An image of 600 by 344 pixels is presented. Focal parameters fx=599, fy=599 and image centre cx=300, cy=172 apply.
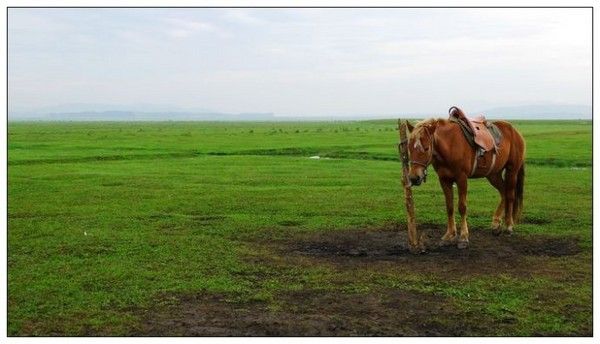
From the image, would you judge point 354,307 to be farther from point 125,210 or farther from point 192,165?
point 192,165

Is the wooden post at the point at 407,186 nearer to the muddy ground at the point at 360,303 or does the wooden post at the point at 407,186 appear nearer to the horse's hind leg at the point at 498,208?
the muddy ground at the point at 360,303

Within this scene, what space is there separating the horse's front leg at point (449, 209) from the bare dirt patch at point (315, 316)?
9.16ft

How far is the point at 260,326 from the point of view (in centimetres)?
580

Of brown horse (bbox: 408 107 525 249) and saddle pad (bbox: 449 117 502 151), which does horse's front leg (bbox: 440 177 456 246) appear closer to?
brown horse (bbox: 408 107 525 249)

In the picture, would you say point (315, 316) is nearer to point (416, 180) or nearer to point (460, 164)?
point (416, 180)

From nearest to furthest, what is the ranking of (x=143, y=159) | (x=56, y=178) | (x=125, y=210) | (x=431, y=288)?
(x=431, y=288), (x=125, y=210), (x=56, y=178), (x=143, y=159)

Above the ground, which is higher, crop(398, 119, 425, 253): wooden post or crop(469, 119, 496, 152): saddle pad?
crop(469, 119, 496, 152): saddle pad

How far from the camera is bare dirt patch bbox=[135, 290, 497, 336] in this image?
18.6 feet

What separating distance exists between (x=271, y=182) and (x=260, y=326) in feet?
41.5

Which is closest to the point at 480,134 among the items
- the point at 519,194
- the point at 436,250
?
the point at 519,194

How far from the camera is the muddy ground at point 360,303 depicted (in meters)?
5.74

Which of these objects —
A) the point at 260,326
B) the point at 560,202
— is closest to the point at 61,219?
the point at 260,326

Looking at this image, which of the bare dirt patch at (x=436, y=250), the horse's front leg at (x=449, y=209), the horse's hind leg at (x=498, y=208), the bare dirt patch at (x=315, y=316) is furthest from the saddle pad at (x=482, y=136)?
the bare dirt patch at (x=315, y=316)

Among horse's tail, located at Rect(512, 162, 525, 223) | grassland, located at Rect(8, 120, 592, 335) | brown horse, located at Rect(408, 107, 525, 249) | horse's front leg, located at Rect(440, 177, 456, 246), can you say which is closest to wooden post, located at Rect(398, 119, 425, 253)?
brown horse, located at Rect(408, 107, 525, 249)
